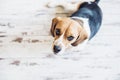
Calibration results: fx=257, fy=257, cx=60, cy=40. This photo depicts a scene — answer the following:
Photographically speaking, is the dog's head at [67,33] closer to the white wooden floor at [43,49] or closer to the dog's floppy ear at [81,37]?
the dog's floppy ear at [81,37]

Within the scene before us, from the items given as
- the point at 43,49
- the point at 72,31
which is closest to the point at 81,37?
the point at 72,31

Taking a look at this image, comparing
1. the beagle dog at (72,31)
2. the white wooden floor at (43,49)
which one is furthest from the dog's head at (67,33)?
the white wooden floor at (43,49)

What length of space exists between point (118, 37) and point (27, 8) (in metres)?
0.42

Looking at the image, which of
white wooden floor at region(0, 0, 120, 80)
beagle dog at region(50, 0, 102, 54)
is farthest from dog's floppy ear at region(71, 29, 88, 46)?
white wooden floor at region(0, 0, 120, 80)

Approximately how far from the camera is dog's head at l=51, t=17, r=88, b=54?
88 cm

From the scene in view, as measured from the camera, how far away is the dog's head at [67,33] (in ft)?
2.88

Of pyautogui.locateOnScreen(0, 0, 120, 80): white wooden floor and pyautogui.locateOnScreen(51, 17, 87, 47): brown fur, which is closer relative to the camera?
pyautogui.locateOnScreen(51, 17, 87, 47): brown fur

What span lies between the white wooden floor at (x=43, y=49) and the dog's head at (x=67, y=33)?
0.13m

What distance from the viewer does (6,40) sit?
41.8 inches

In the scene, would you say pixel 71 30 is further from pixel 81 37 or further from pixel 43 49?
pixel 43 49

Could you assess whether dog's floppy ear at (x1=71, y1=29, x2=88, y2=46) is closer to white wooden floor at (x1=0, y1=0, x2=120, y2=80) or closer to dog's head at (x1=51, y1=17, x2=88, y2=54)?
dog's head at (x1=51, y1=17, x2=88, y2=54)

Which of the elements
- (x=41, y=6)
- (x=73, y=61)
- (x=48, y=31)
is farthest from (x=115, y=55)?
(x=41, y=6)

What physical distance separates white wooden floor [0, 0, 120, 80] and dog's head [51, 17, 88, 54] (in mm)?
126

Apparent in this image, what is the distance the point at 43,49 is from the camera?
3.42 feet
